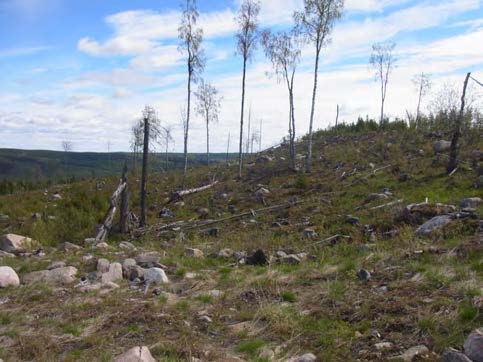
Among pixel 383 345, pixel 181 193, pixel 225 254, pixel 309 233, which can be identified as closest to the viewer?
pixel 383 345

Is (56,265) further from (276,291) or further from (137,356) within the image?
(137,356)

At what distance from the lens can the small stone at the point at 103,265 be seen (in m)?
7.20

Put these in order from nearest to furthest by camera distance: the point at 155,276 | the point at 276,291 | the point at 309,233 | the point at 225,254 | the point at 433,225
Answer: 1. the point at 276,291
2. the point at 155,276
3. the point at 433,225
4. the point at 225,254
5. the point at 309,233

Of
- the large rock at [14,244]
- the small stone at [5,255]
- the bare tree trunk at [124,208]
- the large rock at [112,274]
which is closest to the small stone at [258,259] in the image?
the large rock at [112,274]

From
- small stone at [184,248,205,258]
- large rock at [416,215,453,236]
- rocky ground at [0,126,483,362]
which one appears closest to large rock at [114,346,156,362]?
rocky ground at [0,126,483,362]

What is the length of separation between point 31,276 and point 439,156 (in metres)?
13.7

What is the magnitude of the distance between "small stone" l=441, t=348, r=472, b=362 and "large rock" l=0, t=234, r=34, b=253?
8.58 meters

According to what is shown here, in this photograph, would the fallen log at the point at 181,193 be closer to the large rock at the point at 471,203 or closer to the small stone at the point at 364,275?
the large rock at the point at 471,203

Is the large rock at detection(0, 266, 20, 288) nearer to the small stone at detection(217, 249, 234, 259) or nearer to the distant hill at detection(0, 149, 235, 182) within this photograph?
the small stone at detection(217, 249, 234, 259)

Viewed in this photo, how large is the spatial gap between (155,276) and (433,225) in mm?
4648

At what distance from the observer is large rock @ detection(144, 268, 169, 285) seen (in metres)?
6.61

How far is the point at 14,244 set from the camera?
996cm

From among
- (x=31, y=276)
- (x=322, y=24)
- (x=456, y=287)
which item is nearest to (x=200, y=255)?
(x=31, y=276)

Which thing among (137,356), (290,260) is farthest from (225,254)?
(137,356)
